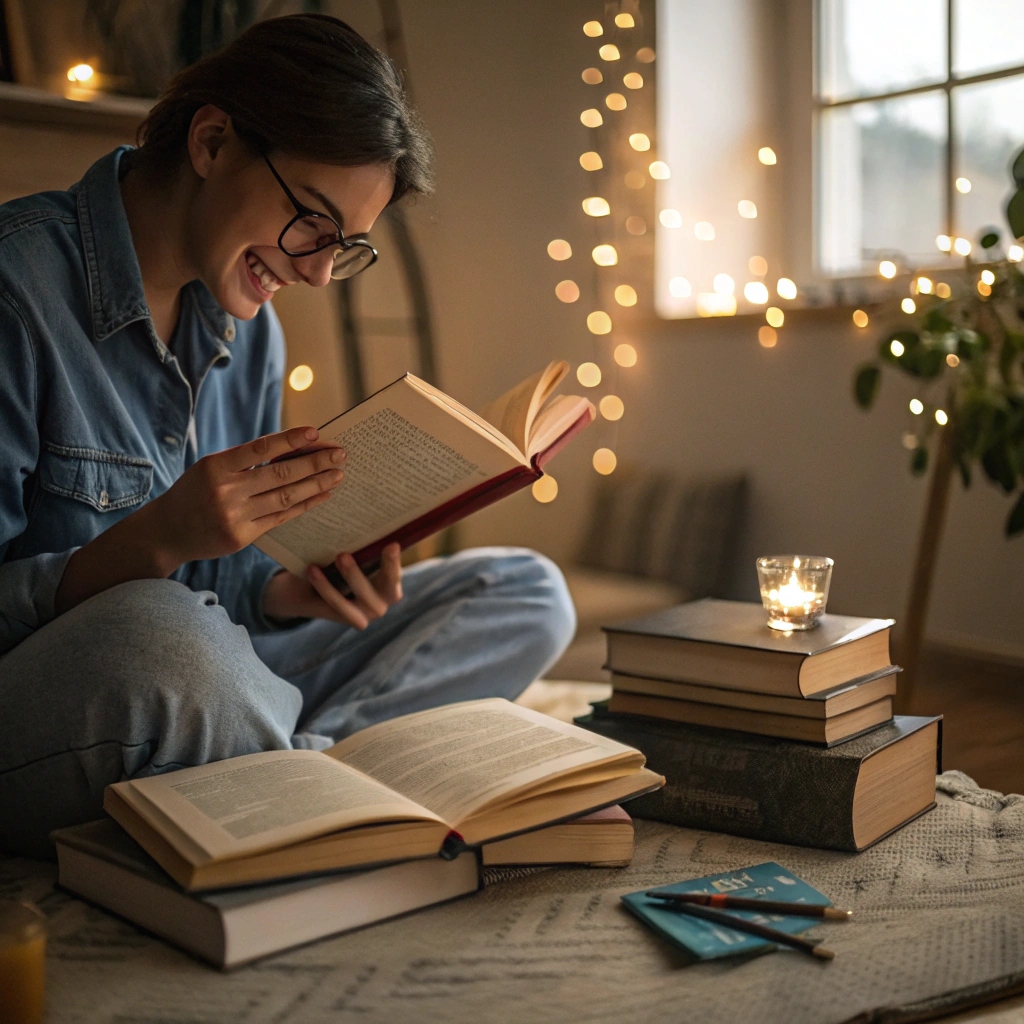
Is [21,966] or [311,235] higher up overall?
[311,235]

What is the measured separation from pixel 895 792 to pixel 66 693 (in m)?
0.74

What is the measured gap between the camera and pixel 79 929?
2.72 ft

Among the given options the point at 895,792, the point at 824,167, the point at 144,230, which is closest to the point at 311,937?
the point at 895,792

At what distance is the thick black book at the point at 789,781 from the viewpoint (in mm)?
972

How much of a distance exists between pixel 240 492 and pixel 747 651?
0.47 meters

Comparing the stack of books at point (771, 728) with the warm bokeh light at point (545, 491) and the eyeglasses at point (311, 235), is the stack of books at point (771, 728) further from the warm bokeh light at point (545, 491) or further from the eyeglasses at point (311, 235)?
the warm bokeh light at point (545, 491)

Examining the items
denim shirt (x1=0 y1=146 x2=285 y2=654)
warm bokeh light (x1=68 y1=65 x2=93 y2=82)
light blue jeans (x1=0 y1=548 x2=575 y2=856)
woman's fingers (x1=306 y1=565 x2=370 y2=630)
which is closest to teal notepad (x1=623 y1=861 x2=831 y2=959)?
light blue jeans (x1=0 y1=548 x2=575 y2=856)

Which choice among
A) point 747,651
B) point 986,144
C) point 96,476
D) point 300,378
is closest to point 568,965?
point 747,651

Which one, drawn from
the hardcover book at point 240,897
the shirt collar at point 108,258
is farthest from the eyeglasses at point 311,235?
the hardcover book at point 240,897

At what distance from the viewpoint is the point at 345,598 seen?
47.4 inches

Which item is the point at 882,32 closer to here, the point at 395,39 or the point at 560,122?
the point at 560,122

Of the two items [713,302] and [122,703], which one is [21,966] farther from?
[713,302]

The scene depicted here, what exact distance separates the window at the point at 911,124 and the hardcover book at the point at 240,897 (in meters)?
2.11

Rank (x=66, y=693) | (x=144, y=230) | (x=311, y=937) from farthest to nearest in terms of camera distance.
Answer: (x=144, y=230) < (x=66, y=693) < (x=311, y=937)
